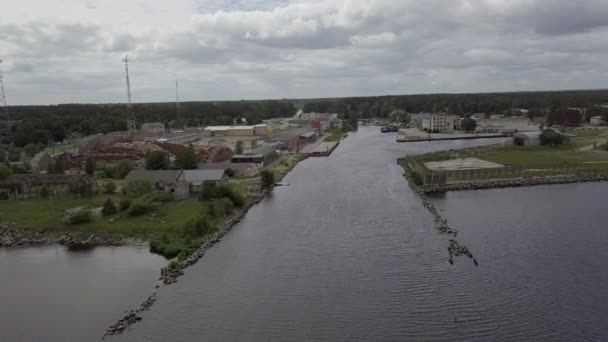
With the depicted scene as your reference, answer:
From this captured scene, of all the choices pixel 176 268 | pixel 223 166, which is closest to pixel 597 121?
pixel 223 166

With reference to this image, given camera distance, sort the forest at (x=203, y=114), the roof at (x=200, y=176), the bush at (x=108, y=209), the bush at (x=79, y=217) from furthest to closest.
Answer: the forest at (x=203, y=114)
the roof at (x=200, y=176)
the bush at (x=108, y=209)
the bush at (x=79, y=217)

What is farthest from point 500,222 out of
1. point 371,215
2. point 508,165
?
point 508,165

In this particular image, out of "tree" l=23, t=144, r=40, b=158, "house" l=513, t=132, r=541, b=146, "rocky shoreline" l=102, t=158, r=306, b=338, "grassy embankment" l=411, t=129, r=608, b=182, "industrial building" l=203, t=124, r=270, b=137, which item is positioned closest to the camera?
"rocky shoreline" l=102, t=158, r=306, b=338

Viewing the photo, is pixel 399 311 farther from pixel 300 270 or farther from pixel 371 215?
pixel 371 215

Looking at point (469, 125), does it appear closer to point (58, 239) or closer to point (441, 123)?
point (441, 123)

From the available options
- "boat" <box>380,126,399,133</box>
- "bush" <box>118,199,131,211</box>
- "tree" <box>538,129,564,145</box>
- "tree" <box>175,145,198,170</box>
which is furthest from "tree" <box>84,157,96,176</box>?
"boat" <box>380,126,399,133</box>

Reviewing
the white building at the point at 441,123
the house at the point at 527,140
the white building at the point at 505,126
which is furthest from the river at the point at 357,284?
the white building at the point at 441,123

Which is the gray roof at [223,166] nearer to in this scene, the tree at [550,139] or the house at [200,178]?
the house at [200,178]

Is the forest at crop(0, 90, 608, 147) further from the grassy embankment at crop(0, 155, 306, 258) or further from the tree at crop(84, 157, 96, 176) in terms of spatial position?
the grassy embankment at crop(0, 155, 306, 258)
